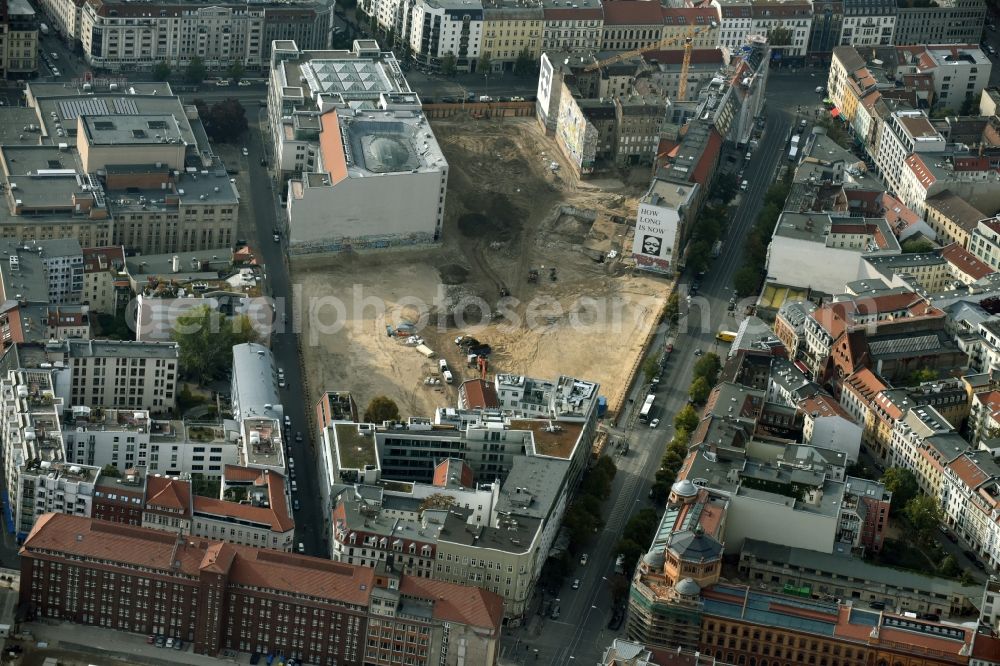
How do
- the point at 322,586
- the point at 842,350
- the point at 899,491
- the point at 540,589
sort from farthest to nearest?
1. the point at 842,350
2. the point at 899,491
3. the point at 540,589
4. the point at 322,586

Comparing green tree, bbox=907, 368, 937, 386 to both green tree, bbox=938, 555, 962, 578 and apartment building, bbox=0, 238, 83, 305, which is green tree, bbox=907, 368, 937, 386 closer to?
green tree, bbox=938, 555, 962, 578

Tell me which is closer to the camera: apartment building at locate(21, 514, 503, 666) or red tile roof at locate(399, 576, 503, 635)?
red tile roof at locate(399, 576, 503, 635)

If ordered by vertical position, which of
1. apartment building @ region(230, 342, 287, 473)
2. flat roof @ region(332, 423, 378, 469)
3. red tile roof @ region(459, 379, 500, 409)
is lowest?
apartment building @ region(230, 342, 287, 473)

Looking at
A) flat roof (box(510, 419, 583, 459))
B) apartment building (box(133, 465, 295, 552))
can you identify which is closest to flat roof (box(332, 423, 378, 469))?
apartment building (box(133, 465, 295, 552))

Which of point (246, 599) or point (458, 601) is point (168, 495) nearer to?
point (246, 599)

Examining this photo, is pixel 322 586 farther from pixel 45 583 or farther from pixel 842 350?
pixel 842 350

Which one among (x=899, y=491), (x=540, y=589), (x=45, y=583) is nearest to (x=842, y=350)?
(x=899, y=491)
